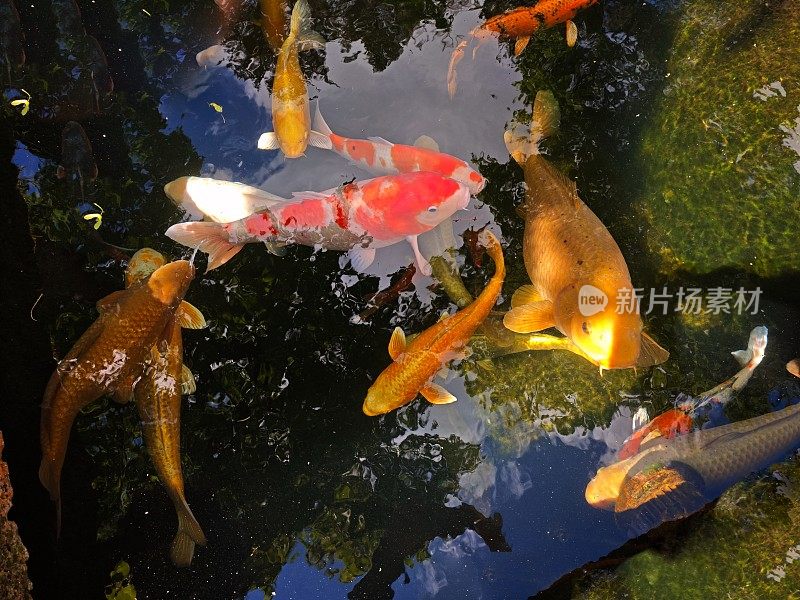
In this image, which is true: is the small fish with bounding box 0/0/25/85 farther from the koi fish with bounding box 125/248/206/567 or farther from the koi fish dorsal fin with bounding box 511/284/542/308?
the koi fish dorsal fin with bounding box 511/284/542/308

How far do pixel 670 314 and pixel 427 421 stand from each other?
161 centimetres

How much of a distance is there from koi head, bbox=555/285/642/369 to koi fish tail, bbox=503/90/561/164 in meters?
0.97

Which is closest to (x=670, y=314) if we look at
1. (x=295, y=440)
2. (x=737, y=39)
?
(x=737, y=39)

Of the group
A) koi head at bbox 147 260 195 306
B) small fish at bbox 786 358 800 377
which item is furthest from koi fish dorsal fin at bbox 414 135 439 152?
small fish at bbox 786 358 800 377

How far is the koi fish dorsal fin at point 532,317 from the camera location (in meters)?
2.98

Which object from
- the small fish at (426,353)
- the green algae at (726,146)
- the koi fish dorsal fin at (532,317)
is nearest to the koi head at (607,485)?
the koi fish dorsal fin at (532,317)

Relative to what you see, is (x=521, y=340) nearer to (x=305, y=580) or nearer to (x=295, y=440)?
(x=295, y=440)

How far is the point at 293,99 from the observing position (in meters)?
3.22

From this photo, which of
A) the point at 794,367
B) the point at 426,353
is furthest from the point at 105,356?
the point at 794,367

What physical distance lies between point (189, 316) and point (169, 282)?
236mm

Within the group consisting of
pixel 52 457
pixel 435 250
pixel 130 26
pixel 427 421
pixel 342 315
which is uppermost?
pixel 130 26

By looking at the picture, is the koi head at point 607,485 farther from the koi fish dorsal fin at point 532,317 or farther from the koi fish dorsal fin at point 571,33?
the koi fish dorsal fin at point 571,33

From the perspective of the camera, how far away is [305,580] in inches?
125

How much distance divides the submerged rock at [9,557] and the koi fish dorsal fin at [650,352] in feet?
11.0
